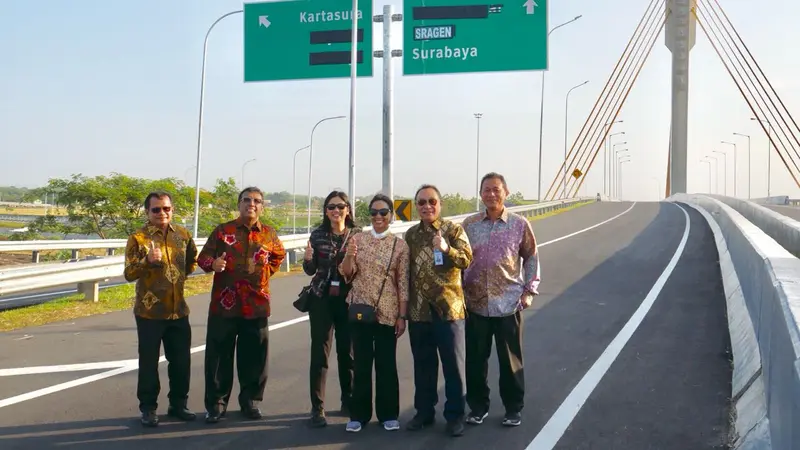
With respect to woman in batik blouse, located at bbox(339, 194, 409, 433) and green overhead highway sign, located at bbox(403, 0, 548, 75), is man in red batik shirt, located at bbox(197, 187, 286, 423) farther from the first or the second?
green overhead highway sign, located at bbox(403, 0, 548, 75)

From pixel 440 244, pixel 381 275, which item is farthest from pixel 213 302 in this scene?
pixel 440 244

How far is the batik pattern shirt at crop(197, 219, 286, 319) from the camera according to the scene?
5.67 m

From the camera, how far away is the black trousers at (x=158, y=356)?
18.0 ft

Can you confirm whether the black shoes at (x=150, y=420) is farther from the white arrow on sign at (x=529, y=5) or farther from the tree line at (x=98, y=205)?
the tree line at (x=98, y=205)

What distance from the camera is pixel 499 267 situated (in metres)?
5.60

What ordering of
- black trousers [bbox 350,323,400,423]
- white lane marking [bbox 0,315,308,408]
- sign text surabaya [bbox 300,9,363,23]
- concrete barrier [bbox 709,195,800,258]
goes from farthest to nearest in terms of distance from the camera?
sign text surabaya [bbox 300,9,363,23], concrete barrier [bbox 709,195,800,258], white lane marking [bbox 0,315,308,408], black trousers [bbox 350,323,400,423]

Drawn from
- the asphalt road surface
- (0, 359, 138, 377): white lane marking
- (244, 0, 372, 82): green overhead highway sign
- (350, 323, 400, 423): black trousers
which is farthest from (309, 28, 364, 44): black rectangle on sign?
(350, 323, 400, 423): black trousers

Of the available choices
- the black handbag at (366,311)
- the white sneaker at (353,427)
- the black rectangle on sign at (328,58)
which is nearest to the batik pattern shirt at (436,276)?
the black handbag at (366,311)

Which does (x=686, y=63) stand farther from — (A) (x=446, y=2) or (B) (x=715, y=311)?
(B) (x=715, y=311)

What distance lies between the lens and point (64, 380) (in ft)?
21.7

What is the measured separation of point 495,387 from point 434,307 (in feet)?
4.95

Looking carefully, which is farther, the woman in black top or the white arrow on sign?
the white arrow on sign

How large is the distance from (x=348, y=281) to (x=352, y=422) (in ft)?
3.33

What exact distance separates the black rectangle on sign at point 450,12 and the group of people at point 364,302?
12.5 meters
